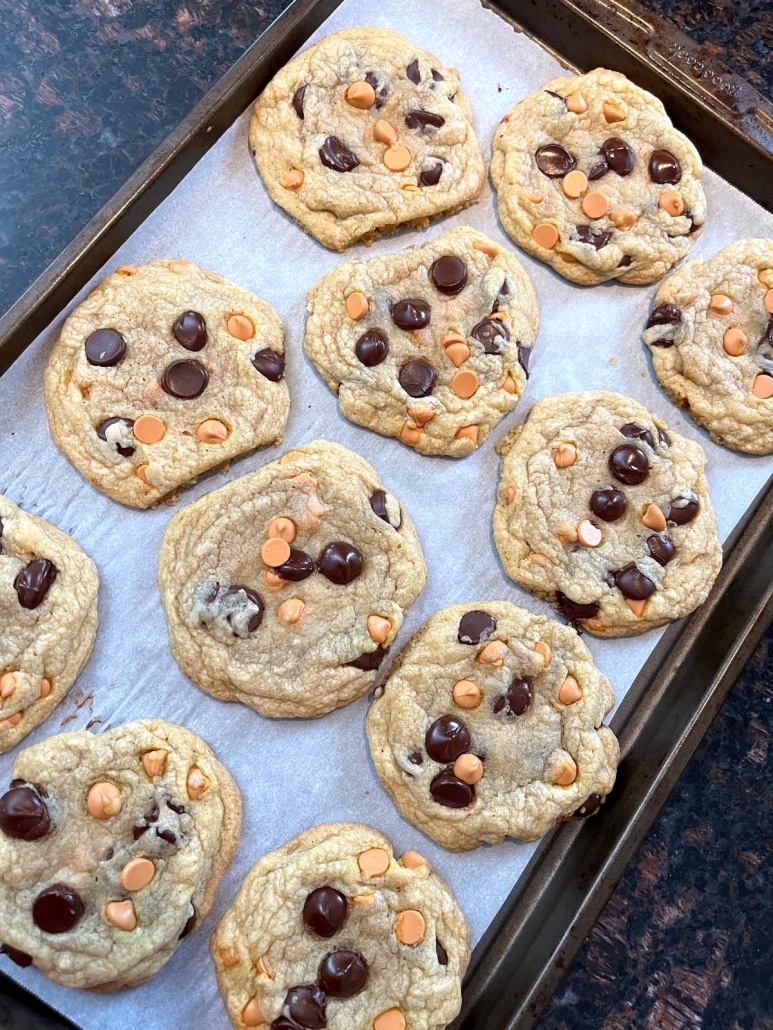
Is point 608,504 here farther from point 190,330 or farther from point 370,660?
point 190,330

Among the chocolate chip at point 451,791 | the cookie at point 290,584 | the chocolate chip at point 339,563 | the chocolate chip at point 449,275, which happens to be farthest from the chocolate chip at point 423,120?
the chocolate chip at point 451,791

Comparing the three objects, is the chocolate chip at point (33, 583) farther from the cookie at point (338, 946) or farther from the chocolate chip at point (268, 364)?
the cookie at point (338, 946)

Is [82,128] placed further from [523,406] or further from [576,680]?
[576,680]

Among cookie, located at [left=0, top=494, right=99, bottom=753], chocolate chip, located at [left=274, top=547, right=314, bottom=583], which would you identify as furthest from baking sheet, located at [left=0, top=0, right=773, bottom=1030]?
chocolate chip, located at [left=274, top=547, right=314, bottom=583]

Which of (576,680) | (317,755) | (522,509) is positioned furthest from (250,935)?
(522,509)

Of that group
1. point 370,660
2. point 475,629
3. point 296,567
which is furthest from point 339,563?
point 475,629
